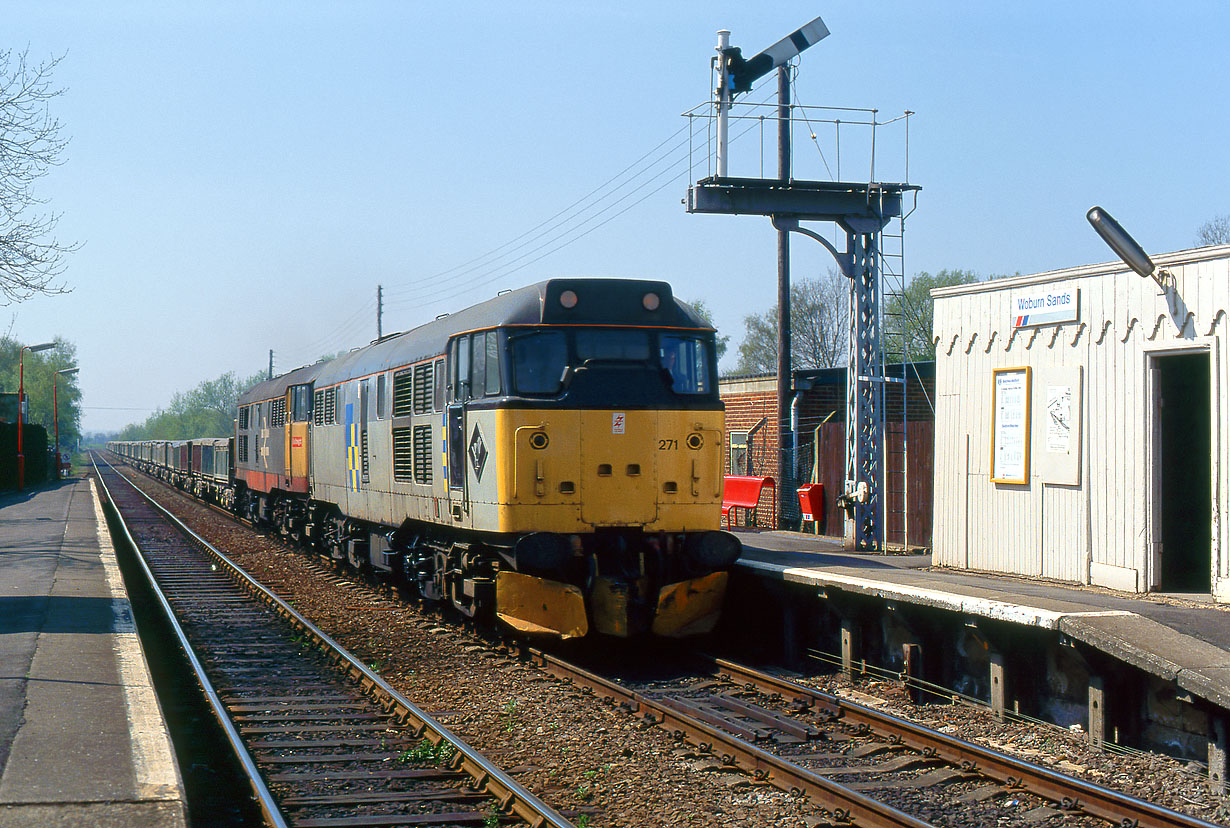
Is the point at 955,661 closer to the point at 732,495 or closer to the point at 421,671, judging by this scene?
the point at 421,671

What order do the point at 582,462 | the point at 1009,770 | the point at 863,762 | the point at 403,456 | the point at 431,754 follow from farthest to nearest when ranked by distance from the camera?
the point at 403,456 → the point at 582,462 → the point at 431,754 → the point at 863,762 → the point at 1009,770

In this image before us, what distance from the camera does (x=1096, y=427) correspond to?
11.6 metres

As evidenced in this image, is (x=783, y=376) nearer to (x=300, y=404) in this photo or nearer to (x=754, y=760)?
(x=300, y=404)

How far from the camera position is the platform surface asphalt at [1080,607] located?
7.21m

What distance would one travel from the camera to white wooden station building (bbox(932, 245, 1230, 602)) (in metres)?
10.7

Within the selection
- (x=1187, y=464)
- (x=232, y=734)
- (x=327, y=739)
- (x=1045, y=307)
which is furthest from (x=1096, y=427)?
(x=232, y=734)

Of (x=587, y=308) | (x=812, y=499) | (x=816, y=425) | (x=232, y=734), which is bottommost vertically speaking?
(x=232, y=734)

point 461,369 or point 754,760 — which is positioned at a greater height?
point 461,369

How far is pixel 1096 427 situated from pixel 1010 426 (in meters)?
1.19

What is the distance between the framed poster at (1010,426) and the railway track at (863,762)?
4.32 meters

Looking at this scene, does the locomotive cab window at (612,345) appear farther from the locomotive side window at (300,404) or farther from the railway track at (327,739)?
the locomotive side window at (300,404)

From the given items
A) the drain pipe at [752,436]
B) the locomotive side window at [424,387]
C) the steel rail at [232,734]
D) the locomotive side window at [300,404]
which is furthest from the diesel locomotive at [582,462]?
the drain pipe at [752,436]

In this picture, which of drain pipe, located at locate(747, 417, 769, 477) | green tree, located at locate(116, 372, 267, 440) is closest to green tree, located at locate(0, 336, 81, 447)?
green tree, located at locate(116, 372, 267, 440)

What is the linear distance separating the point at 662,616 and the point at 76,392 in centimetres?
10596
